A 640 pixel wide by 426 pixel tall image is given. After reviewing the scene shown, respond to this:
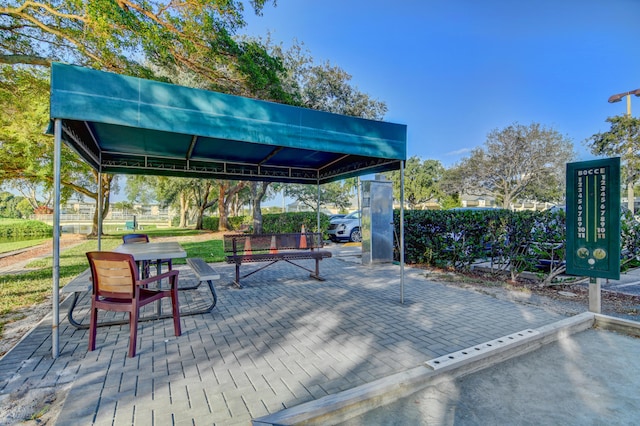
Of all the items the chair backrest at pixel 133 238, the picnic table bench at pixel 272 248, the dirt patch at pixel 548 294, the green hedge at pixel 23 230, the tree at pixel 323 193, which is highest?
the tree at pixel 323 193

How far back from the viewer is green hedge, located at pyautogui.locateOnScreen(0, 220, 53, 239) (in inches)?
735

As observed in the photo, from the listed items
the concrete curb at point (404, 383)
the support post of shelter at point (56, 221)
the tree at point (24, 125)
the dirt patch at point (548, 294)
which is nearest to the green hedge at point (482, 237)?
the dirt patch at point (548, 294)

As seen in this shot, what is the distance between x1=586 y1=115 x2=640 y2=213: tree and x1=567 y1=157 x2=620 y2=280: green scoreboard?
667 inches

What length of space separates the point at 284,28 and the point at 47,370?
48.2 feet

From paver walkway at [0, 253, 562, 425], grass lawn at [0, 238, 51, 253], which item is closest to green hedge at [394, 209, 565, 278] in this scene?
paver walkway at [0, 253, 562, 425]

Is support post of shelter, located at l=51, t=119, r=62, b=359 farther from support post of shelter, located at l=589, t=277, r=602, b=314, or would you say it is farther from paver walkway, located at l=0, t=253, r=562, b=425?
support post of shelter, located at l=589, t=277, r=602, b=314

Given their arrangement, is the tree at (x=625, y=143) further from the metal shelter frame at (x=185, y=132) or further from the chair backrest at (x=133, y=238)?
the chair backrest at (x=133, y=238)

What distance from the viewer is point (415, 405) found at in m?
2.29

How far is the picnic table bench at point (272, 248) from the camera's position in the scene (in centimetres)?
577

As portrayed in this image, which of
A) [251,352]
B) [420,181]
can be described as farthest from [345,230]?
[420,181]

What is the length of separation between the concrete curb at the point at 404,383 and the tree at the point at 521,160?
23.6 m

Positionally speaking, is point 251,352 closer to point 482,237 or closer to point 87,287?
point 87,287

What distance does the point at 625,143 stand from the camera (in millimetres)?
17984

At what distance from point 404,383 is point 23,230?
25.4 meters
